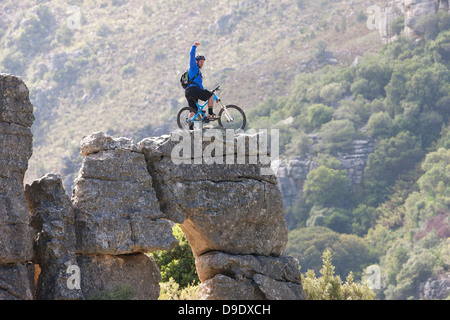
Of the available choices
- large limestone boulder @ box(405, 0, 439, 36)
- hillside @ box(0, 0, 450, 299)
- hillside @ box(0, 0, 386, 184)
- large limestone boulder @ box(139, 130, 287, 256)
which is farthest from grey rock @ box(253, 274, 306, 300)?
large limestone boulder @ box(405, 0, 439, 36)

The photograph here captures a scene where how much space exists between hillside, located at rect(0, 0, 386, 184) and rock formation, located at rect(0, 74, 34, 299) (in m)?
121

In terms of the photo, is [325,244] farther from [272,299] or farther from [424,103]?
[272,299]

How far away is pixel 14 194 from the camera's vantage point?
22969mm

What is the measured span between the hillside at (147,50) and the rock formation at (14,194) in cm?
12065

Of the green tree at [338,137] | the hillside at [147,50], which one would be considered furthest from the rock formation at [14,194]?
the green tree at [338,137]

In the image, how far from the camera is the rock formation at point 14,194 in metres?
22.6

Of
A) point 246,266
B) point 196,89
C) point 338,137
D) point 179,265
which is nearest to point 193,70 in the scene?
point 196,89

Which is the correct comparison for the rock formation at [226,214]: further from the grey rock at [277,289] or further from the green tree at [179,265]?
the green tree at [179,265]

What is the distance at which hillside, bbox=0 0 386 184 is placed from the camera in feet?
517

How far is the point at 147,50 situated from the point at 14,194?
155 m

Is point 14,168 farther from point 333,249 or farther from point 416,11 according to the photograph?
point 416,11

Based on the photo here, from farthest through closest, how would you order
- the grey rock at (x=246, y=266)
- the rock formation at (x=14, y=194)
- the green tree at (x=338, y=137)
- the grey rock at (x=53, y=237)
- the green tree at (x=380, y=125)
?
1. the green tree at (x=380, y=125)
2. the green tree at (x=338, y=137)
3. the grey rock at (x=246, y=266)
4. the grey rock at (x=53, y=237)
5. the rock formation at (x=14, y=194)

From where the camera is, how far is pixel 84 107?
16225cm

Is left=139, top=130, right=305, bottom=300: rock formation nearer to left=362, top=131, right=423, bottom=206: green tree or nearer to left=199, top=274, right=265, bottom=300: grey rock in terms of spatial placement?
left=199, top=274, right=265, bottom=300: grey rock
